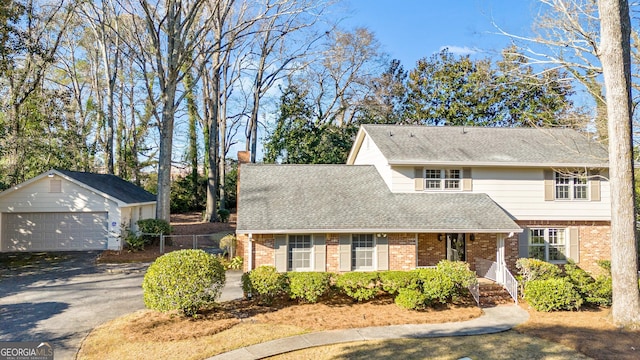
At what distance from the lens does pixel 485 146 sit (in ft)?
54.6

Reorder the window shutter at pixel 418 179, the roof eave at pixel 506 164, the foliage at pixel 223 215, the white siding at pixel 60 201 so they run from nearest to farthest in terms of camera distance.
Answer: the roof eave at pixel 506 164 < the window shutter at pixel 418 179 < the white siding at pixel 60 201 < the foliage at pixel 223 215

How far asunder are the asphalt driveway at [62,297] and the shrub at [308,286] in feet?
14.7

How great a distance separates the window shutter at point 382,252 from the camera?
1286 centimetres

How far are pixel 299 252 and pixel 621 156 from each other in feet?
32.2

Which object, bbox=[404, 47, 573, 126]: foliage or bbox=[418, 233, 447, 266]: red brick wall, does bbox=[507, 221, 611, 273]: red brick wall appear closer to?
bbox=[418, 233, 447, 266]: red brick wall

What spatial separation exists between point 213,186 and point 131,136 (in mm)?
15050

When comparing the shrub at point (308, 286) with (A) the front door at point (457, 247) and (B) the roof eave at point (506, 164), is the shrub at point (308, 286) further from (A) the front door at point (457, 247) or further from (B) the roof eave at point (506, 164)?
(A) the front door at point (457, 247)

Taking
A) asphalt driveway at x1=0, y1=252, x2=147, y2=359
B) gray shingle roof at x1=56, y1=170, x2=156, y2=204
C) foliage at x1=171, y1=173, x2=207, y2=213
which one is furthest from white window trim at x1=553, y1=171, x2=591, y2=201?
foliage at x1=171, y1=173, x2=207, y2=213

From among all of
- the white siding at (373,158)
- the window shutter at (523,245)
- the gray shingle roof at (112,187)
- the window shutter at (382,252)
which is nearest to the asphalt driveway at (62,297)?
the gray shingle roof at (112,187)

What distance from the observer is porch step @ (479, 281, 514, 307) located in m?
12.2

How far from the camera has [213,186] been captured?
2875 centimetres

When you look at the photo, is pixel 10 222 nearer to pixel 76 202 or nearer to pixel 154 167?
pixel 76 202

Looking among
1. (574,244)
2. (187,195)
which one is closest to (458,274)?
(574,244)

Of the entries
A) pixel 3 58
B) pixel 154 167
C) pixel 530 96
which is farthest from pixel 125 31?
pixel 530 96
